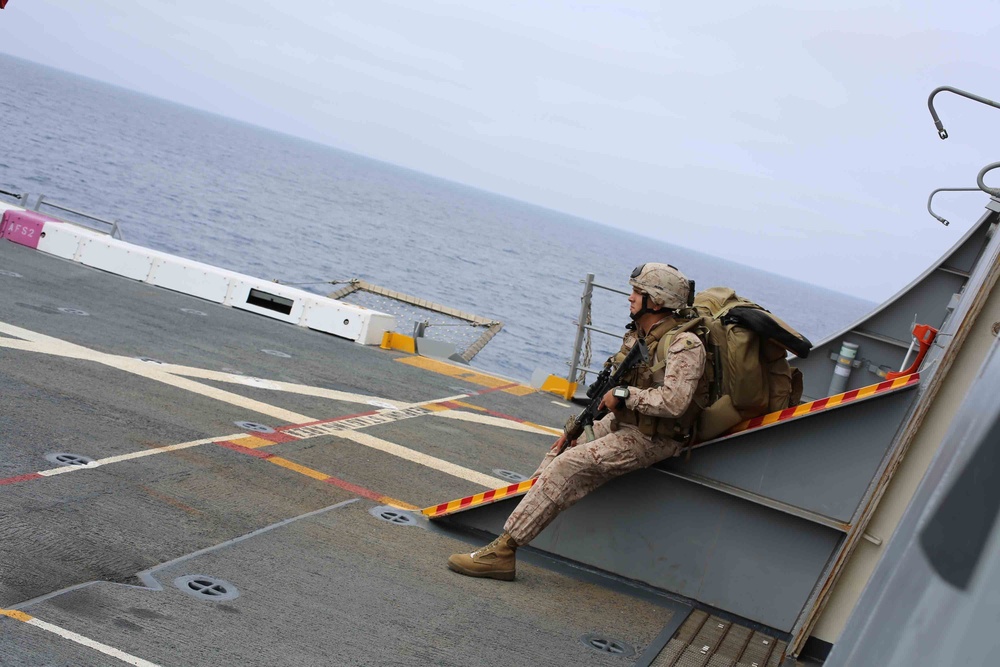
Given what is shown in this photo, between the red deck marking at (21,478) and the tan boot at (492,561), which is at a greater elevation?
the tan boot at (492,561)

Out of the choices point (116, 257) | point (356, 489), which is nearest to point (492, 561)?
point (356, 489)

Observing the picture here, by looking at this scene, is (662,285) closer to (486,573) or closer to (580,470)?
(580,470)

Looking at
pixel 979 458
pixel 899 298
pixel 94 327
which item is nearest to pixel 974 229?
pixel 899 298

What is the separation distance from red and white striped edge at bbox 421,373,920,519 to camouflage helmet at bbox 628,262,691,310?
80 cm

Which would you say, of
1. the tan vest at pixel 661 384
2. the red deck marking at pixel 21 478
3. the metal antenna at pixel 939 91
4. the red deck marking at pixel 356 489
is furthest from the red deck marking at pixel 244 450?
the metal antenna at pixel 939 91

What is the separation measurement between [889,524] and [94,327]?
7.93 meters

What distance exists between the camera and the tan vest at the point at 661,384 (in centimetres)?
555

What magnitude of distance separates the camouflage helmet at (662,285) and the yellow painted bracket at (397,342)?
317 inches

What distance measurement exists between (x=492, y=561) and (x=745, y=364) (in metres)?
1.81

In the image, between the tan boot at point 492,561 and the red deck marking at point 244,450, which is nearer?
the tan boot at point 492,561

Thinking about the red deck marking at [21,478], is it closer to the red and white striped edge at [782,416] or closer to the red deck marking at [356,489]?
the red deck marking at [356,489]

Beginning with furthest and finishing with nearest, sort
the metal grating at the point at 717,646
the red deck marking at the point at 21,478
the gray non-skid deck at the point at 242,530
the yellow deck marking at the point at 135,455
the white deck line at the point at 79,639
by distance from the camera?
the yellow deck marking at the point at 135,455 → the red deck marking at the point at 21,478 → the metal grating at the point at 717,646 → the gray non-skid deck at the point at 242,530 → the white deck line at the point at 79,639

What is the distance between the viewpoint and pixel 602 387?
233 inches

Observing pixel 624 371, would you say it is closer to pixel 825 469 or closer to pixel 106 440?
pixel 825 469
